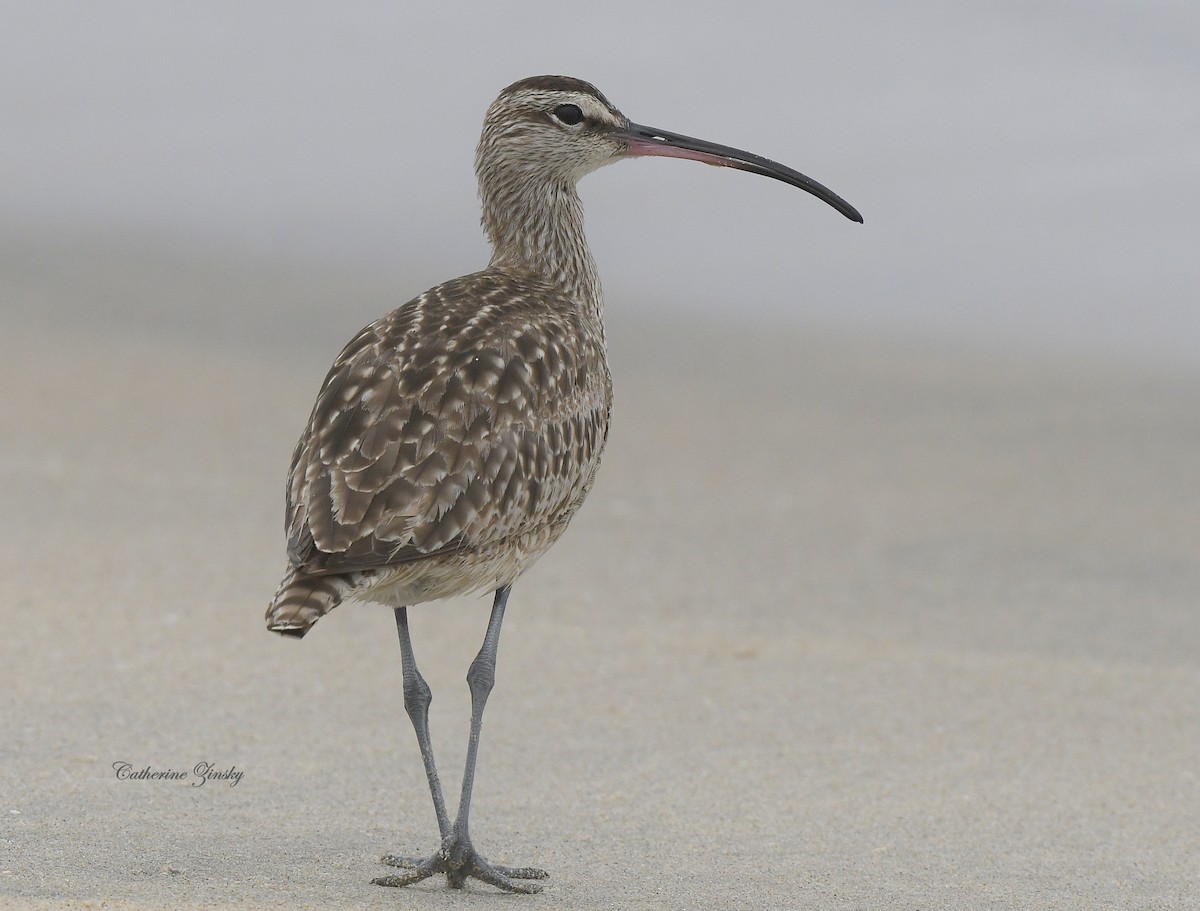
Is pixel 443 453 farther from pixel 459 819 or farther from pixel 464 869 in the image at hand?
pixel 464 869

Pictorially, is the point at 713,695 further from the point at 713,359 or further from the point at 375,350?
the point at 713,359

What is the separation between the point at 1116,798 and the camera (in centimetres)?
652

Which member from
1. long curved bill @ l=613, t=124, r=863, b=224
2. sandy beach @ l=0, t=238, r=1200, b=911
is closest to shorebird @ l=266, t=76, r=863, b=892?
long curved bill @ l=613, t=124, r=863, b=224

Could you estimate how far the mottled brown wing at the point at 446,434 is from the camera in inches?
184

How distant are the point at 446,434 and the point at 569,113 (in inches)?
75.9

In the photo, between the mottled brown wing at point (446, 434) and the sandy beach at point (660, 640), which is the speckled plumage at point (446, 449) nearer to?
the mottled brown wing at point (446, 434)

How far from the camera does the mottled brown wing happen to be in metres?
4.68

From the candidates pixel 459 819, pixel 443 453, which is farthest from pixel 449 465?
pixel 459 819

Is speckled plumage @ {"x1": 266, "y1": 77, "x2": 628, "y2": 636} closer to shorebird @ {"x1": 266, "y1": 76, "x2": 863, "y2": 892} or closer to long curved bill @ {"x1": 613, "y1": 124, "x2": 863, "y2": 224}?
shorebird @ {"x1": 266, "y1": 76, "x2": 863, "y2": 892}

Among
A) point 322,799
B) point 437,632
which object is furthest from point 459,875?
point 437,632
